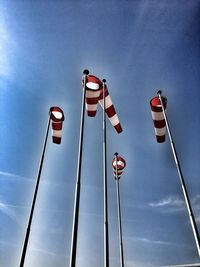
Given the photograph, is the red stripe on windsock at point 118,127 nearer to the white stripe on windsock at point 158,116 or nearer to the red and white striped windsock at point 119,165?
the white stripe on windsock at point 158,116

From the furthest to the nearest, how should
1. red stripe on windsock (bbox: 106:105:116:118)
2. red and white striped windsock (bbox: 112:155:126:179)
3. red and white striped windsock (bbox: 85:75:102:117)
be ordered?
1. red and white striped windsock (bbox: 112:155:126:179)
2. red stripe on windsock (bbox: 106:105:116:118)
3. red and white striped windsock (bbox: 85:75:102:117)

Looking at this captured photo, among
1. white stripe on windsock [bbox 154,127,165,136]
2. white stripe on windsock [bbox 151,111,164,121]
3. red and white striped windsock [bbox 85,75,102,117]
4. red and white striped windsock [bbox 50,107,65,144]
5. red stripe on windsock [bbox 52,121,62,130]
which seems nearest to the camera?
red and white striped windsock [bbox 85,75,102,117]

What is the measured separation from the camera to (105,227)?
820cm

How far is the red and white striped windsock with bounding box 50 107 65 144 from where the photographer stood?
13711 mm

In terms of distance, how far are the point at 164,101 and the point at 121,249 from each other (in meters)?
9.49

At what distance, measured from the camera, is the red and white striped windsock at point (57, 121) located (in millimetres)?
13711

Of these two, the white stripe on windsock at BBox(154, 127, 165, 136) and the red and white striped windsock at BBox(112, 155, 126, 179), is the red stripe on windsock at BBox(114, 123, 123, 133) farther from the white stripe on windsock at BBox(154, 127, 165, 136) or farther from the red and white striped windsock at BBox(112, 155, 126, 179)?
the red and white striped windsock at BBox(112, 155, 126, 179)

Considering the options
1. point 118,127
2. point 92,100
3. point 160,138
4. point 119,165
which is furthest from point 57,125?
point 160,138

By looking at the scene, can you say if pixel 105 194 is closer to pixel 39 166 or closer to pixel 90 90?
pixel 39 166

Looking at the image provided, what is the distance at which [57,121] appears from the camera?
13.9m

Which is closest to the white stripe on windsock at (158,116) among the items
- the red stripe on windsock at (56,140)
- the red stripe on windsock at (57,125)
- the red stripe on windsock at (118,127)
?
the red stripe on windsock at (118,127)

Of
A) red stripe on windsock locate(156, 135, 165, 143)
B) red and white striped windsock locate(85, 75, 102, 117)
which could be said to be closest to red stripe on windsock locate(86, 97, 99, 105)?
red and white striped windsock locate(85, 75, 102, 117)

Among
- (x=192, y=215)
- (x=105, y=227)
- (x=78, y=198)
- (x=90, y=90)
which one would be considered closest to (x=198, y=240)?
(x=192, y=215)

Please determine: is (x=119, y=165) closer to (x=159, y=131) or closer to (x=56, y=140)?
(x=159, y=131)
